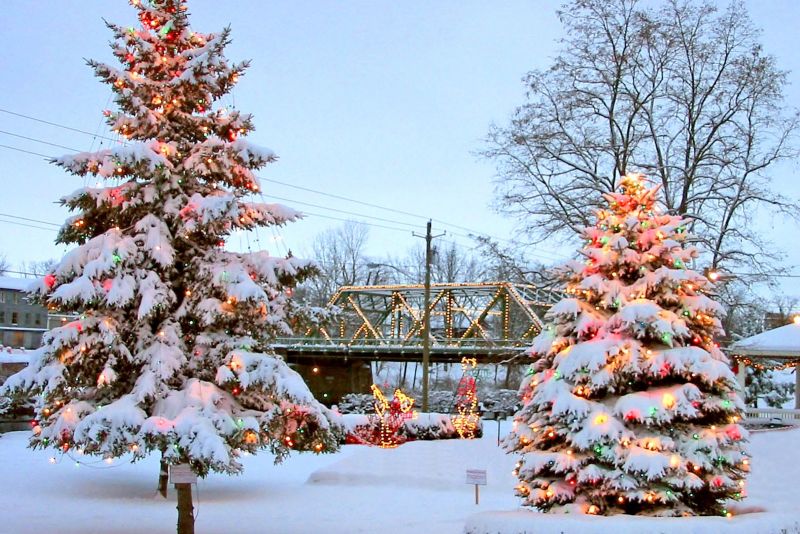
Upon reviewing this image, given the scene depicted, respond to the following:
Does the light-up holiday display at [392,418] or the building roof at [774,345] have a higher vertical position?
the building roof at [774,345]

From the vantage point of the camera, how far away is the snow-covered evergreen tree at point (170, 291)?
1098 centimetres

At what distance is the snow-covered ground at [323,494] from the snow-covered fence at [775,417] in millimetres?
2719

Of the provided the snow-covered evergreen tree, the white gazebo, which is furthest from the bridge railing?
the snow-covered evergreen tree

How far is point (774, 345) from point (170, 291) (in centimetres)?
2074

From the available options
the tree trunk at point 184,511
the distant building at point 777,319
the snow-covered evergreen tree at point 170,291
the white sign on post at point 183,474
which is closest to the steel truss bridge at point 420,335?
the distant building at point 777,319

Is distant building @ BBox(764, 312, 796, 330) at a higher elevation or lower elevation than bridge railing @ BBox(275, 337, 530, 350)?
higher

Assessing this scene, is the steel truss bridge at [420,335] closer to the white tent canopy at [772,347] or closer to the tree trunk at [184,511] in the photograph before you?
the white tent canopy at [772,347]

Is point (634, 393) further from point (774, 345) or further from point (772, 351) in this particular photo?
point (774, 345)

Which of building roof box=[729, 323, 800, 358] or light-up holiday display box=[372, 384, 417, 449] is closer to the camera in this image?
light-up holiday display box=[372, 384, 417, 449]

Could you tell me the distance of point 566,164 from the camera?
2656cm

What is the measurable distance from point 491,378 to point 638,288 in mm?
62858

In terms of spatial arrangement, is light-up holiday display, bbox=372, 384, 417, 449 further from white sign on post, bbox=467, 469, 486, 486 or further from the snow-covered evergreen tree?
the snow-covered evergreen tree

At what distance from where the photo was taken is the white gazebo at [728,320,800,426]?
26.0 metres

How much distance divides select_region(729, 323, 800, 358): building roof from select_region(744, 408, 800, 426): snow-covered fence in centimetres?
189
